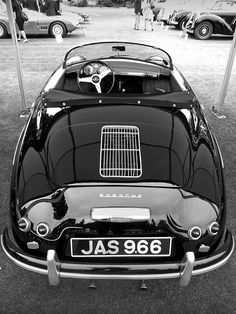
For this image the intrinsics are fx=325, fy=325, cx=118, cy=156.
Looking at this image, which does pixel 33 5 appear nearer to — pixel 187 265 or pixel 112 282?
pixel 112 282

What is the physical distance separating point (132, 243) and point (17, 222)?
31.5 inches

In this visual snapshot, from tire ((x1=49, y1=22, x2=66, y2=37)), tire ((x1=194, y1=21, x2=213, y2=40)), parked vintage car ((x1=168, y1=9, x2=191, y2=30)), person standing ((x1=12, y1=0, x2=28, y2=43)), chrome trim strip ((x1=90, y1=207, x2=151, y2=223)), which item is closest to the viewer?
chrome trim strip ((x1=90, y1=207, x2=151, y2=223))

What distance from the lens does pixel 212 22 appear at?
12.4 m

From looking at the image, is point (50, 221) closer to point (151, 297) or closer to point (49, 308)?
point (49, 308)

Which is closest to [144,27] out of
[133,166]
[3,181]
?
[3,181]

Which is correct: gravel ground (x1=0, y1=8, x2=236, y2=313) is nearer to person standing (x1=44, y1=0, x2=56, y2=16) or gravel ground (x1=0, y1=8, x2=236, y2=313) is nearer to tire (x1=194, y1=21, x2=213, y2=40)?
tire (x1=194, y1=21, x2=213, y2=40)

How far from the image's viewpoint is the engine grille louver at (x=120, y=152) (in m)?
2.32

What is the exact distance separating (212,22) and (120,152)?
11.7 m

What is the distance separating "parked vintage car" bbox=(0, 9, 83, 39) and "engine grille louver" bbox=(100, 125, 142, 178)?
10292 millimetres

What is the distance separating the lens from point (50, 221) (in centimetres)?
213

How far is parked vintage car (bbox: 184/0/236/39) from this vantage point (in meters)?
12.4

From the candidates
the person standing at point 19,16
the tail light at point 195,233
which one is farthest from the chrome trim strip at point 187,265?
the person standing at point 19,16

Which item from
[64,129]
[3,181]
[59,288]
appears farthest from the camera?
[3,181]

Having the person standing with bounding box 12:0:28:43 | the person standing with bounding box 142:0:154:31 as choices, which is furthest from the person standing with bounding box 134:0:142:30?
the person standing with bounding box 12:0:28:43
